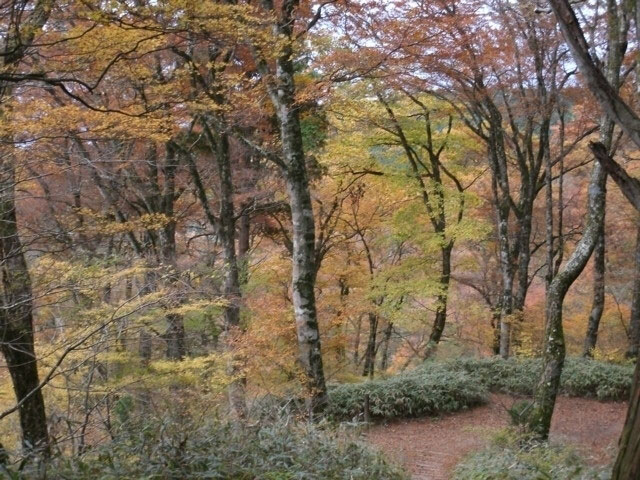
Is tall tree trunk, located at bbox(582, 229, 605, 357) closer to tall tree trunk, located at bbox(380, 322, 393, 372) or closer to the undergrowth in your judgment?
the undergrowth

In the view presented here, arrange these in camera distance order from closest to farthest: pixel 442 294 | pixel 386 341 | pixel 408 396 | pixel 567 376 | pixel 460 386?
pixel 408 396 → pixel 460 386 → pixel 567 376 → pixel 442 294 → pixel 386 341

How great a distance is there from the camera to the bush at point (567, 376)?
12555 millimetres

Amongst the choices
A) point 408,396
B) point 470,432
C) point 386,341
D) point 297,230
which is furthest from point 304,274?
point 386,341

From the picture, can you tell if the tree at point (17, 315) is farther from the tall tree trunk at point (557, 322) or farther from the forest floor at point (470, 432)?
the tall tree trunk at point (557, 322)

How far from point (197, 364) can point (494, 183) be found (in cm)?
979

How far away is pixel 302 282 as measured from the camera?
8.54 meters

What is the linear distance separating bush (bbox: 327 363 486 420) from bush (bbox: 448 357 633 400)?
2.74 ft

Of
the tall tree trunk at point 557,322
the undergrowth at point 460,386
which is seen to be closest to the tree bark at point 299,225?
the undergrowth at point 460,386

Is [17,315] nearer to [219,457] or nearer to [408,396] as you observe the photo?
[219,457]

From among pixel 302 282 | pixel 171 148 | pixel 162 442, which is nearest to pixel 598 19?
pixel 302 282

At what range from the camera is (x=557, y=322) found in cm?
718

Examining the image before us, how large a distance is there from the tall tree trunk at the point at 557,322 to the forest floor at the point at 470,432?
640 mm

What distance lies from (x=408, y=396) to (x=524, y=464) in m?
6.24

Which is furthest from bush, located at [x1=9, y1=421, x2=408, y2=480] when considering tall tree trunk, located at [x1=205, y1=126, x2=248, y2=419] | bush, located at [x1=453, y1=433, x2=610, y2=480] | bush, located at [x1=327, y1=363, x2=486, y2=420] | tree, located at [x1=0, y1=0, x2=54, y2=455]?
bush, located at [x1=327, y1=363, x2=486, y2=420]
